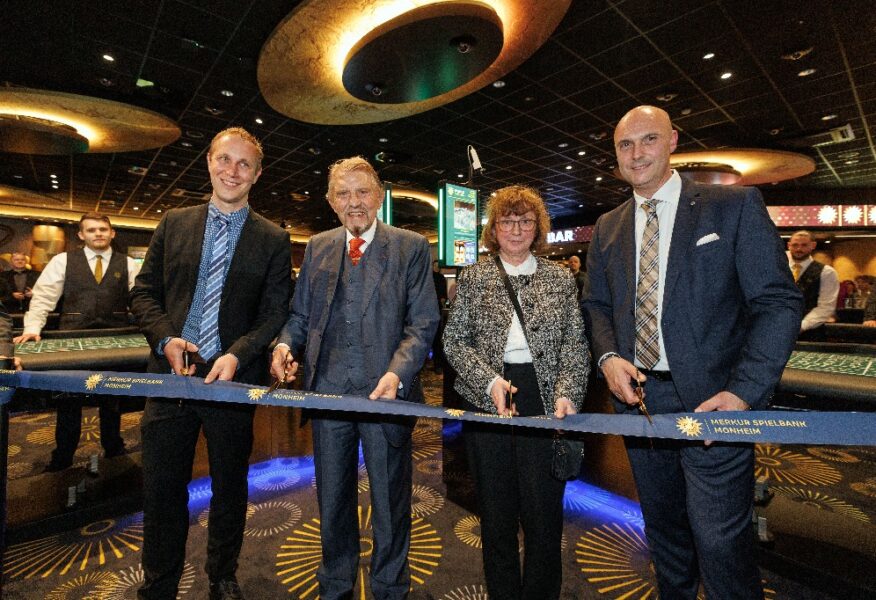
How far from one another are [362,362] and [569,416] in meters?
0.83

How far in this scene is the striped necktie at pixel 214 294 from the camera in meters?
1.73

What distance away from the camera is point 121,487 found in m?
2.82

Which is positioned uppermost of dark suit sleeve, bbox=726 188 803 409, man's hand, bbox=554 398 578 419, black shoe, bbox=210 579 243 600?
dark suit sleeve, bbox=726 188 803 409

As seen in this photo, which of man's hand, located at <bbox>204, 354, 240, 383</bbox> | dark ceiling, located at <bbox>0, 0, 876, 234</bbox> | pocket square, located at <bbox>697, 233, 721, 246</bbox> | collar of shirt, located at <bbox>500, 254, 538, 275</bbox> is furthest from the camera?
dark ceiling, located at <bbox>0, 0, 876, 234</bbox>

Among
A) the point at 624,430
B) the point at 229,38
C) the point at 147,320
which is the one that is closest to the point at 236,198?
the point at 147,320

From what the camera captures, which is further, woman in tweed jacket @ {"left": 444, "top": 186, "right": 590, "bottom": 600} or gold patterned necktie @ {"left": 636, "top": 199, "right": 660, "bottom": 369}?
woman in tweed jacket @ {"left": 444, "top": 186, "right": 590, "bottom": 600}

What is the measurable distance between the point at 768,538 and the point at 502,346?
1.94 m

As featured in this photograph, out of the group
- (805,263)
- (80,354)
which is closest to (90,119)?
(80,354)

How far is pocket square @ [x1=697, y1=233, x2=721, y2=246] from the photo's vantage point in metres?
1.34

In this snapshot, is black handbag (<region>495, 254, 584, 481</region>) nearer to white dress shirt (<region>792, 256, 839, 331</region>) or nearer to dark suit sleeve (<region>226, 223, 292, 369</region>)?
dark suit sleeve (<region>226, 223, 292, 369</region>)

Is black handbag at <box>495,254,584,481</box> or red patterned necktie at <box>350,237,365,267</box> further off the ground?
red patterned necktie at <box>350,237,365,267</box>

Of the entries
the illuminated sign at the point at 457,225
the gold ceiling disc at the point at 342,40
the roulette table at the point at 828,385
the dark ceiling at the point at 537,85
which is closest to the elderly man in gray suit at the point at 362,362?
the roulette table at the point at 828,385

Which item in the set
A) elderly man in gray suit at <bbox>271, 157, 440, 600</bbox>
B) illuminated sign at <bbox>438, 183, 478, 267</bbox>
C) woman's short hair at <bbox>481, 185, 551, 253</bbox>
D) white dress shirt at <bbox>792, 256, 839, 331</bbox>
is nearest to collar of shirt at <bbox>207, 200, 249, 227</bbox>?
elderly man in gray suit at <bbox>271, 157, 440, 600</bbox>

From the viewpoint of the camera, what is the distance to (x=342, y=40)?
5.22 m
